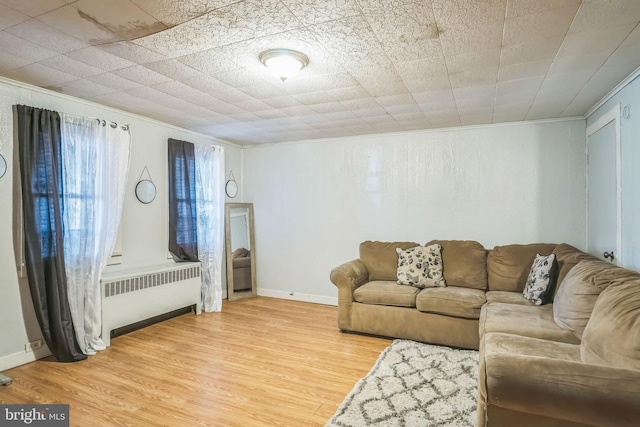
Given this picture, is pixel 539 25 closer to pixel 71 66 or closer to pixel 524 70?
pixel 524 70

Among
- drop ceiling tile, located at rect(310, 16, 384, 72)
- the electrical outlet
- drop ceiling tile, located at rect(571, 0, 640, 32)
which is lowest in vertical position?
the electrical outlet

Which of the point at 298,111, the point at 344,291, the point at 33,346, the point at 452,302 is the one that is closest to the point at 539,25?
the point at 298,111

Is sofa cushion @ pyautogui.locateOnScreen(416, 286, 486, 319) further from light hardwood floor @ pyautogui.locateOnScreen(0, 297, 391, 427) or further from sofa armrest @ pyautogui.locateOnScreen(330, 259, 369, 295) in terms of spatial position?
sofa armrest @ pyautogui.locateOnScreen(330, 259, 369, 295)

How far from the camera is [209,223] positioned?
4676 mm

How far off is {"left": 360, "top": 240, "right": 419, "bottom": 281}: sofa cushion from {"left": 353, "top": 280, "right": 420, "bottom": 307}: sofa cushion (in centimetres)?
37

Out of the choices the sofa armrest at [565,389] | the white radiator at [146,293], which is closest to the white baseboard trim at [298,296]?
the white radiator at [146,293]

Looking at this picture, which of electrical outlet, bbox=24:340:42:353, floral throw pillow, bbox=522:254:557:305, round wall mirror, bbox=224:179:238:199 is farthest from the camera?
round wall mirror, bbox=224:179:238:199

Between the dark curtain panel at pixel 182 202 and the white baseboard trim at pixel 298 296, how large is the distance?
1428mm

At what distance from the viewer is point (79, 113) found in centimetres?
337

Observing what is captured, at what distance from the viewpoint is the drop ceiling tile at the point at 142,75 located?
8.54 feet

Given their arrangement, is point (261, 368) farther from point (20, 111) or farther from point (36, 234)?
point (20, 111)

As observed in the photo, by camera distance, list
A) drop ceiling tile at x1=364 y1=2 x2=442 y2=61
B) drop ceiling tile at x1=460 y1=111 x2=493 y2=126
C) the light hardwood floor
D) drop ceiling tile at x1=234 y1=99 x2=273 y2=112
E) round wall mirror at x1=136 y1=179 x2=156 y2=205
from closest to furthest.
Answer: drop ceiling tile at x1=364 y1=2 x2=442 y2=61 → the light hardwood floor → drop ceiling tile at x1=234 y1=99 x2=273 y2=112 → drop ceiling tile at x1=460 y1=111 x2=493 y2=126 → round wall mirror at x1=136 y1=179 x2=156 y2=205

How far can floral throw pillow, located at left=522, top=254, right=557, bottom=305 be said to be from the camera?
10.1 ft

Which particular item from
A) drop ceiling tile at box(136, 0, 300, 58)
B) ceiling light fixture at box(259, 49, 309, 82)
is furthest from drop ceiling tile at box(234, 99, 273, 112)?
drop ceiling tile at box(136, 0, 300, 58)
